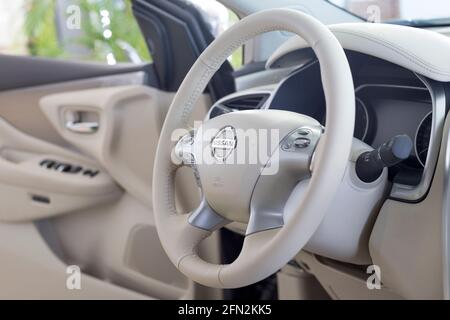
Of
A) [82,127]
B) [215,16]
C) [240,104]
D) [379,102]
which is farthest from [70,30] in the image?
[379,102]

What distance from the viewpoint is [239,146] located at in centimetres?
81

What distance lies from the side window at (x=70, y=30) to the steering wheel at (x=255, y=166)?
2.43ft

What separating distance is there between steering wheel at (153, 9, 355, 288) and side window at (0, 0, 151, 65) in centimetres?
74

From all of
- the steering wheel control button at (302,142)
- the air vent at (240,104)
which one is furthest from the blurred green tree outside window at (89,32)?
the steering wheel control button at (302,142)

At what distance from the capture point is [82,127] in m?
1.54

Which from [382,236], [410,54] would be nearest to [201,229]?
[382,236]

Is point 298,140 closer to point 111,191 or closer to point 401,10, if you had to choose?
point 401,10

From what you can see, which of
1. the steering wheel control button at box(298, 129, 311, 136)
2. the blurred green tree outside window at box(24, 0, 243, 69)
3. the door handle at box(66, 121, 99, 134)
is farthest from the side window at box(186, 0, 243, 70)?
the steering wheel control button at box(298, 129, 311, 136)

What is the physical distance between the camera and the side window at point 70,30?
201 centimetres

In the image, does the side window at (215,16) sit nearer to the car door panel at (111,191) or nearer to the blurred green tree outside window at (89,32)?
the blurred green tree outside window at (89,32)

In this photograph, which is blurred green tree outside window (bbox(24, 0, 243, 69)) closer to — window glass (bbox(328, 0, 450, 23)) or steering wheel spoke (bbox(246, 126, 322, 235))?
window glass (bbox(328, 0, 450, 23))

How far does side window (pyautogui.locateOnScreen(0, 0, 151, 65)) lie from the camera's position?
201cm

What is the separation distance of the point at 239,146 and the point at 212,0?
604mm

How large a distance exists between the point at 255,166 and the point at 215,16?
2.20ft
